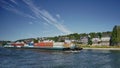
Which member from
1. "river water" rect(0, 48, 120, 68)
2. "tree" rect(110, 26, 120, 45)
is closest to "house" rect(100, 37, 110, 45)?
"tree" rect(110, 26, 120, 45)

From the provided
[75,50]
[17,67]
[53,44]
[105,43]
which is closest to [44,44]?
[53,44]

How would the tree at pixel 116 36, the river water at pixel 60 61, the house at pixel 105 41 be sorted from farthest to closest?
the house at pixel 105 41, the tree at pixel 116 36, the river water at pixel 60 61

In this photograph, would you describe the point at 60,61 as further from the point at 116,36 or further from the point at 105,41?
the point at 105,41

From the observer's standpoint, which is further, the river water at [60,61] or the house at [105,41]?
the house at [105,41]

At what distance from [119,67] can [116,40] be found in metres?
107

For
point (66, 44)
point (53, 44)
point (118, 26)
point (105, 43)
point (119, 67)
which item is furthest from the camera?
point (105, 43)

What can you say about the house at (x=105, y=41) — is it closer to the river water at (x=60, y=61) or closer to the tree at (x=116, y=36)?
the tree at (x=116, y=36)

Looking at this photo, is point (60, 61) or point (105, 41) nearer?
point (60, 61)

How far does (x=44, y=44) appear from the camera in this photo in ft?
499

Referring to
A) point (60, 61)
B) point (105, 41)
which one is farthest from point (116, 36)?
point (60, 61)

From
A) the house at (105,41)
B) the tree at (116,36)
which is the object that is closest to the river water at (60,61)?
the tree at (116,36)

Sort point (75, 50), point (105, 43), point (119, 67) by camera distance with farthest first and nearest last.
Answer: point (105, 43)
point (75, 50)
point (119, 67)

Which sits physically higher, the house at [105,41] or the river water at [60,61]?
the house at [105,41]

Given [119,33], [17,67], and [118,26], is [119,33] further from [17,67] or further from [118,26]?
[17,67]
